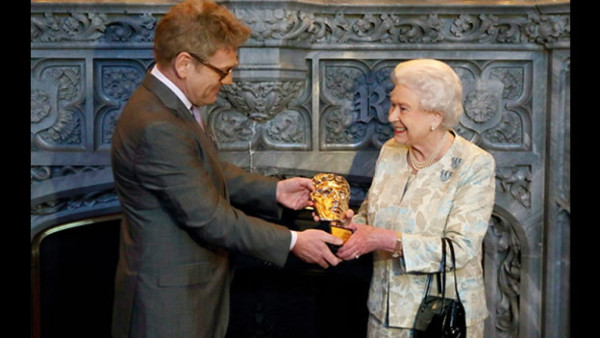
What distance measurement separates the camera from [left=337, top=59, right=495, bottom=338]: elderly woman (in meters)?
3.09

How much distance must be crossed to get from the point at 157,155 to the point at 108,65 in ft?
4.14

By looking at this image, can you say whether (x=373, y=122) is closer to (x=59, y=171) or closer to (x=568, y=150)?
(x=568, y=150)

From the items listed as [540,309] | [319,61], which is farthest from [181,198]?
[540,309]

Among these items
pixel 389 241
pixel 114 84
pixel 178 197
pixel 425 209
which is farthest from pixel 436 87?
pixel 114 84

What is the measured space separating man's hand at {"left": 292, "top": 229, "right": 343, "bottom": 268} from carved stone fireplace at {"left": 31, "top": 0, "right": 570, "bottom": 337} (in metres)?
0.91

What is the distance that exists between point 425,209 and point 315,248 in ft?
1.34

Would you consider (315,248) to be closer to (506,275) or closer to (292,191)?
(292,191)

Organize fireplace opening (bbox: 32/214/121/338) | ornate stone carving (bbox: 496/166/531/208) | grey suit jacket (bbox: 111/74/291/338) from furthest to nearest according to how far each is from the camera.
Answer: fireplace opening (bbox: 32/214/121/338) → ornate stone carving (bbox: 496/166/531/208) → grey suit jacket (bbox: 111/74/291/338)

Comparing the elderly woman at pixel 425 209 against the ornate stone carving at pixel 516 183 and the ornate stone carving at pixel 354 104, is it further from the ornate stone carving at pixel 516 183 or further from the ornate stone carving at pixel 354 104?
the ornate stone carving at pixel 516 183

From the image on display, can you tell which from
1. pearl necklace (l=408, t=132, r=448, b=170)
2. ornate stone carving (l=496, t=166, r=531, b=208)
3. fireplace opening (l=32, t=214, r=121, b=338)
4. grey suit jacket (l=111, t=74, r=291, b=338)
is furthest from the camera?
fireplace opening (l=32, t=214, r=121, b=338)

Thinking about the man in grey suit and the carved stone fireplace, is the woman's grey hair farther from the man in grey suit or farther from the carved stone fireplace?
the carved stone fireplace

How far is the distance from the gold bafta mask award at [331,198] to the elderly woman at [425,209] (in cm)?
10

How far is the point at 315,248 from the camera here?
3043mm

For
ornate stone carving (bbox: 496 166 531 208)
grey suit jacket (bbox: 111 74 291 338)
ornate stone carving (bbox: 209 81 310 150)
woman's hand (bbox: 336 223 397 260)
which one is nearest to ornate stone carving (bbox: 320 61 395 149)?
ornate stone carving (bbox: 209 81 310 150)
